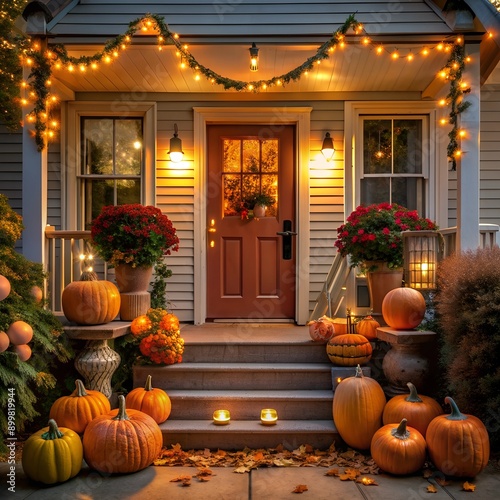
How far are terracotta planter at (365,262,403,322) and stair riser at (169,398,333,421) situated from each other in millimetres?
1247

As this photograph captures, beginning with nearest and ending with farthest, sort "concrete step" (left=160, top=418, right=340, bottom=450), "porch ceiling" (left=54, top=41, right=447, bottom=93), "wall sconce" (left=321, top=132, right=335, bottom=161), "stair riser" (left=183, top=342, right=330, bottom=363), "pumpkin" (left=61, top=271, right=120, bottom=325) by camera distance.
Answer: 1. "concrete step" (left=160, top=418, right=340, bottom=450)
2. "pumpkin" (left=61, top=271, right=120, bottom=325)
3. "stair riser" (left=183, top=342, right=330, bottom=363)
4. "porch ceiling" (left=54, top=41, right=447, bottom=93)
5. "wall sconce" (left=321, top=132, right=335, bottom=161)

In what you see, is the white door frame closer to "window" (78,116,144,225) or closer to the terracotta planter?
"window" (78,116,144,225)

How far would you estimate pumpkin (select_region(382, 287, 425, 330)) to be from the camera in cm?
439

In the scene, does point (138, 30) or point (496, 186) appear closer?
point (138, 30)

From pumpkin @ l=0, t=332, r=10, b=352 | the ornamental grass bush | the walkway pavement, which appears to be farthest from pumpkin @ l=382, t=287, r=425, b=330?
pumpkin @ l=0, t=332, r=10, b=352

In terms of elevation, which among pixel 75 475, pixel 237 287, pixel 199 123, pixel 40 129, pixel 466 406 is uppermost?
pixel 199 123

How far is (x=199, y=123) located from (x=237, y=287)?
1.88 metres

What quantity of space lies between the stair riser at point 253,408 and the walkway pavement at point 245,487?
2.20 feet

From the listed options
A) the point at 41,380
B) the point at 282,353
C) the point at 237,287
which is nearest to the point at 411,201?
the point at 237,287

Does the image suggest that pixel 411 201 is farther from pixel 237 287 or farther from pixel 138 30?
pixel 138 30

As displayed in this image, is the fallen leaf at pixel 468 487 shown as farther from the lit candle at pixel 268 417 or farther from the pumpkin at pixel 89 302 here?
the pumpkin at pixel 89 302

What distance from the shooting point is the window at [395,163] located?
650cm

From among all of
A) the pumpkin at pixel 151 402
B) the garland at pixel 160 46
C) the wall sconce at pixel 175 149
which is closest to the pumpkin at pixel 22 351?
the pumpkin at pixel 151 402

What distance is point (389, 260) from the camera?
527 centimetres
